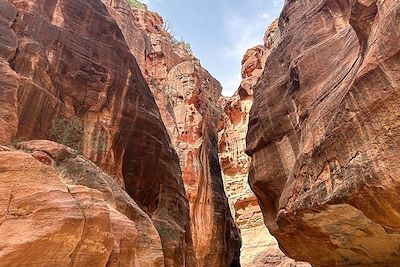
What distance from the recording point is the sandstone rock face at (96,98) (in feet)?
41.6

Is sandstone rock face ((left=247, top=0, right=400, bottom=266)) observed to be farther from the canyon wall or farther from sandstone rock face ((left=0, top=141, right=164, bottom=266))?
sandstone rock face ((left=0, top=141, right=164, bottom=266))

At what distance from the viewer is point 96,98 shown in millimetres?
15258

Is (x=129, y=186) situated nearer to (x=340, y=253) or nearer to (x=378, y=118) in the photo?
(x=340, y=253)

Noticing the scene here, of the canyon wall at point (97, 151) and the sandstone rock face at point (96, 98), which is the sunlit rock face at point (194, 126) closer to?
the canyon wall at point (97, 151)

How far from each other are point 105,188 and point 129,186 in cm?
739

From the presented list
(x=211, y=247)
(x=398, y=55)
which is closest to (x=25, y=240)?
(x=398, y=55)

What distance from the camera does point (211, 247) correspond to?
23.5 m

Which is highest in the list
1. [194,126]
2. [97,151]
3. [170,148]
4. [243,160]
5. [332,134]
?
[194,126]

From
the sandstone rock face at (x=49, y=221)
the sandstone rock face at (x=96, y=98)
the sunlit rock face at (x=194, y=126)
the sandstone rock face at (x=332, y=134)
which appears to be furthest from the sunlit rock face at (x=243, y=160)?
the sandstone rock face at (x=49, y=221)

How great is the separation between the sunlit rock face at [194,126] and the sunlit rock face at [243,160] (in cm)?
111

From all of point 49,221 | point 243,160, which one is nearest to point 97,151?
point 49,221

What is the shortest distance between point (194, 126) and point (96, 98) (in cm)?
1305

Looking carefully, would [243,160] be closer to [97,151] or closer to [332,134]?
[97,151]

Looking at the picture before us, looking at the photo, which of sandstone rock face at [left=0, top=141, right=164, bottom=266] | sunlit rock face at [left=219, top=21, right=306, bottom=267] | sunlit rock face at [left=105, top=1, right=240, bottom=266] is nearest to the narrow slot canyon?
sandstone rock face at [left=0, top=141, right=164, bottom=266]
